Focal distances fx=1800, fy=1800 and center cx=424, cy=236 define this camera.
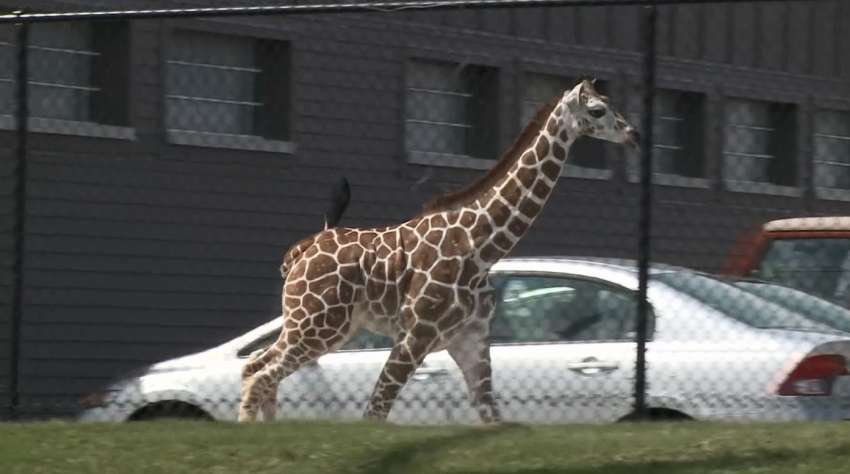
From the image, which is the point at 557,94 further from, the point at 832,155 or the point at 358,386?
the point at 358,386

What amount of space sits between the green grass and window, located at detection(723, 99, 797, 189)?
592 cm

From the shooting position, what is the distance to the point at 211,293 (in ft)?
50.0

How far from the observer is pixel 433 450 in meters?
7.45

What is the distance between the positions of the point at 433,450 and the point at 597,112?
2164 millimetres

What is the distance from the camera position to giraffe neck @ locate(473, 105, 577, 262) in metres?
8.75

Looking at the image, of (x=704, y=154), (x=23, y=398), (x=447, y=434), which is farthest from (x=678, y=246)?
(x=447, y=434)

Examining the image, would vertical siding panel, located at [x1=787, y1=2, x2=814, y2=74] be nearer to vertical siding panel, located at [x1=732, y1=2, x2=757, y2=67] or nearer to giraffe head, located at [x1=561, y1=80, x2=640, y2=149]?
vertical siding panel, located at [x1=732, y1=2, x2=757, y2=67]

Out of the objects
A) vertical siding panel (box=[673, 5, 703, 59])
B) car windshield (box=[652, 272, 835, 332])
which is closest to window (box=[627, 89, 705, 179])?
vertical siding panel (box=[673, 5, 703, 59])

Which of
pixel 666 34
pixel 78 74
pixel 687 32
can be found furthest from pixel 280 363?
pixel 687 32

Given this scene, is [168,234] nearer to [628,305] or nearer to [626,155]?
[626,155]

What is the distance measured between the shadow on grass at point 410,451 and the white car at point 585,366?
125 centimetres

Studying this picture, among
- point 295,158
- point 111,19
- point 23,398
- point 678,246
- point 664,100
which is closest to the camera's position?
point 111,19

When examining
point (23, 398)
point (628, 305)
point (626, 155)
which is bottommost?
point (23, 398)

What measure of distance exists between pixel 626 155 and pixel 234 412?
25.5ft
